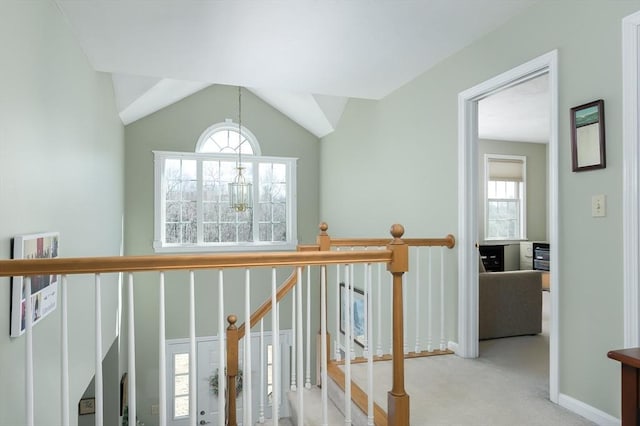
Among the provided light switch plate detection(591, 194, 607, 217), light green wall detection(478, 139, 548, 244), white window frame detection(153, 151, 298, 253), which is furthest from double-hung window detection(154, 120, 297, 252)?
light switch plate detection(591, 194, 607, 217)

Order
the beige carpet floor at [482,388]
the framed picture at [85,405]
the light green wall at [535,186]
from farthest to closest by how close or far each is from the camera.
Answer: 1. the light green wall at [535,186]
2. the framed picture at [85,405]
3. the beige carpet floor at [482,388]

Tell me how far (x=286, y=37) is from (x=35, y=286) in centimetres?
235

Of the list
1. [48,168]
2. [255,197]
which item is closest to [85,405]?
[255,197]

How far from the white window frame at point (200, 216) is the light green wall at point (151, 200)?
93mm

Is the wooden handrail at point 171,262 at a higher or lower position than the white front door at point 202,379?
higher

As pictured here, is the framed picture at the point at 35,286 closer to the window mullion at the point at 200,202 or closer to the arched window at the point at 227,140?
the window mullion at the point at 200,202

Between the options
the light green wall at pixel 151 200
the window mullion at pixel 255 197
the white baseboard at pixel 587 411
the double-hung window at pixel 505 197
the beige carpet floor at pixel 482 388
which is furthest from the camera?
the double-hung window at pixel 505 197

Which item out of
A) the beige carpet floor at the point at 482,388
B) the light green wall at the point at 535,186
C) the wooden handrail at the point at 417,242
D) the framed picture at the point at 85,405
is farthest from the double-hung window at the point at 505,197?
the framed picture at the point at 85,405

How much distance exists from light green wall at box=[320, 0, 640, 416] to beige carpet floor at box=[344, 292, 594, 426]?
258 millimetres

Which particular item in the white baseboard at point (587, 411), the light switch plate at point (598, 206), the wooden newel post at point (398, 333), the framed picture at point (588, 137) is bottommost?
the white baseboard at point (587, 411)

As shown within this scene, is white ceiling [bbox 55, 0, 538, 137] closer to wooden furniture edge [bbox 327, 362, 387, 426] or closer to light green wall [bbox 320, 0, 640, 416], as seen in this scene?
light green wall [bbox 320, 0, 640, 416]

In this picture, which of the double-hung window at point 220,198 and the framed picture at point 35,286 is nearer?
the framed picture at point 35,286

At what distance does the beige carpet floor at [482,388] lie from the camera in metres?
2.30

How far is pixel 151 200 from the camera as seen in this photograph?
664 centimetres
